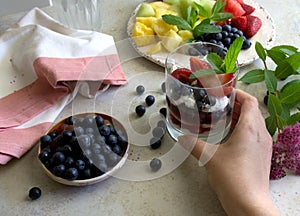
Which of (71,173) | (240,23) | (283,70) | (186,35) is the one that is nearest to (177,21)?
(186,35)

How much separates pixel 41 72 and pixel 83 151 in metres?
0.25

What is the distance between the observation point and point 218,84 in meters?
0.85

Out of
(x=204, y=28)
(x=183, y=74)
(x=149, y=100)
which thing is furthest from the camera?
(x=204, y=28)

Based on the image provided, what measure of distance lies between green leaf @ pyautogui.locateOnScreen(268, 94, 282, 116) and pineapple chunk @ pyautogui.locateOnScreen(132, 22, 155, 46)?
0.36 metres

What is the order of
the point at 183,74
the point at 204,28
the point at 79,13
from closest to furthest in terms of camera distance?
the point at 183,74, the point at 204,28, the point at 79,13

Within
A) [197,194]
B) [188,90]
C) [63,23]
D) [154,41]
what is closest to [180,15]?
[154,41]

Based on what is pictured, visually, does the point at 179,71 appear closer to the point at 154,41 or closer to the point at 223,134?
the point at 223,134

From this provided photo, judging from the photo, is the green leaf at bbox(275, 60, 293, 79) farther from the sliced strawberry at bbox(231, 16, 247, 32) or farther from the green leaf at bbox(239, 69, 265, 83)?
the sliced strawberry at bbox(231, 16, 247, 32)

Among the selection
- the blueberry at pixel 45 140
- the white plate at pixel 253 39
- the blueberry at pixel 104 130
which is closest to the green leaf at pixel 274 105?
the white plate at pixel 253 39

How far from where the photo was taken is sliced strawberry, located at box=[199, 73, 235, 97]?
84 centimetres

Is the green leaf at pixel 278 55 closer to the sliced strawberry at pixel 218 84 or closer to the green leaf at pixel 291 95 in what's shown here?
the green leaf at pixel 291 95

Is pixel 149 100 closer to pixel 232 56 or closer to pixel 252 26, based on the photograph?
pixel 232 56

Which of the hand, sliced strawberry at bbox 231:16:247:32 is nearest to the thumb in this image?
the hand

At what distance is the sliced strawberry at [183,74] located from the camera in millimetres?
885
